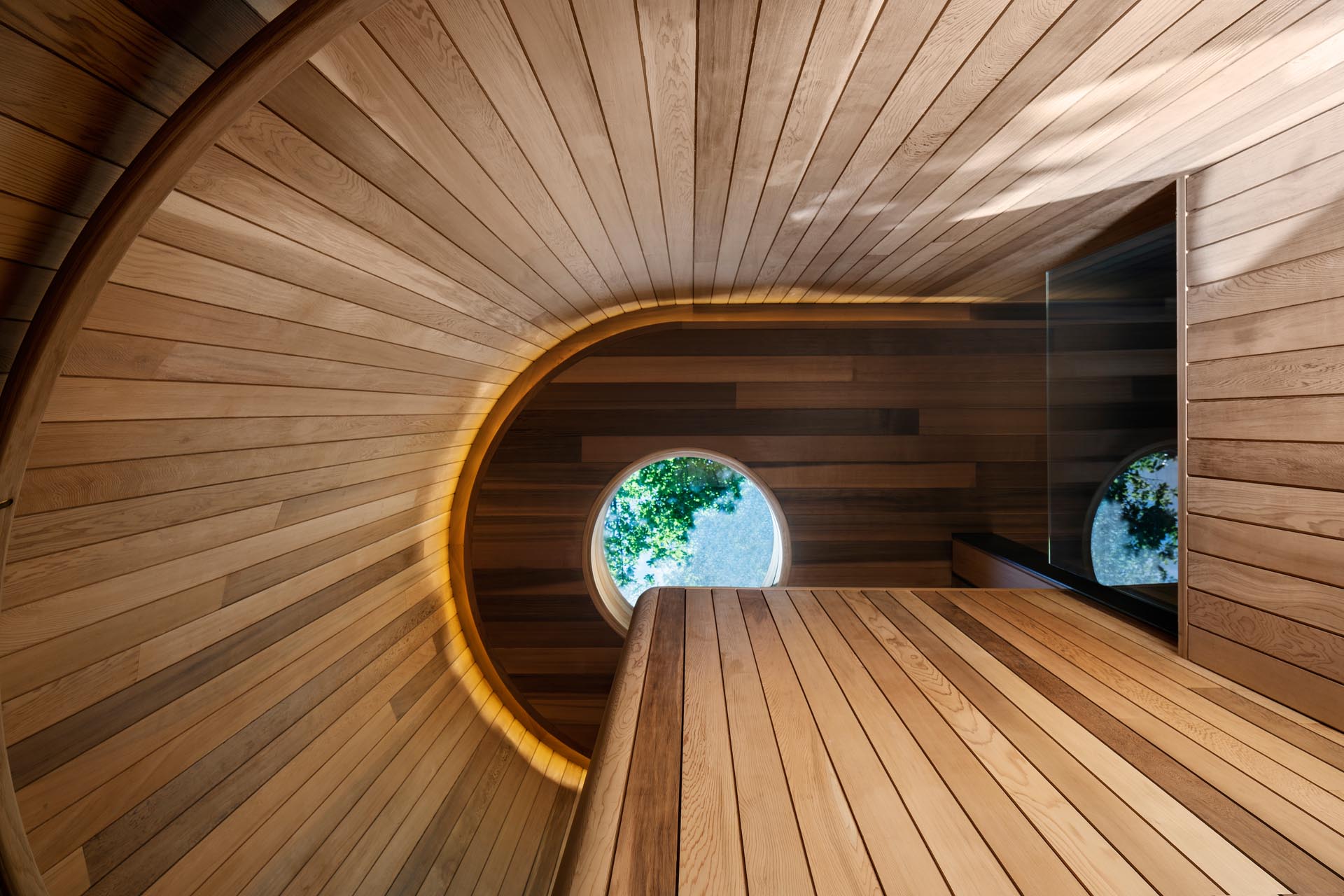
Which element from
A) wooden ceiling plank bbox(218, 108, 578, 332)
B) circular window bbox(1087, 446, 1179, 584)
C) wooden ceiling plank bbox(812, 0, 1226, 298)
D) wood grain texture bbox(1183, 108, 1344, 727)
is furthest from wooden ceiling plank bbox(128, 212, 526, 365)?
circular window bbox(1087, 446, 1179, 584)

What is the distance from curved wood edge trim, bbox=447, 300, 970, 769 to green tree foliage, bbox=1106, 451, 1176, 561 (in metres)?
1.99

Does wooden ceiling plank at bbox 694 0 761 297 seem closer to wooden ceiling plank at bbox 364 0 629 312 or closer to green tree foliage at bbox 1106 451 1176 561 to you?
wooden ceiling plank at bbox 364 0 629 312

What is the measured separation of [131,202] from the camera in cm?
98

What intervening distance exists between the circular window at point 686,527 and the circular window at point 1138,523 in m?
5.21

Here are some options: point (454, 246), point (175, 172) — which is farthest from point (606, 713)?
point (175, 172)

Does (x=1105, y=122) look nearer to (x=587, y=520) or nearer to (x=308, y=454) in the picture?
(x=308, y=454)

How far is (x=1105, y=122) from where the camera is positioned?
5.41 feet

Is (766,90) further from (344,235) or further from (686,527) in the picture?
(686,527)

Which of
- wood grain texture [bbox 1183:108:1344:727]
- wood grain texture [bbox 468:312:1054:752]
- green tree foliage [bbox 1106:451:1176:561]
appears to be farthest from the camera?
wood grain texture [bbox 468:312:1054:752]

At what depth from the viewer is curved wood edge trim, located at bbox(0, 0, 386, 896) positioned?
3.02ft

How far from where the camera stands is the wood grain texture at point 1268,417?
1718 mm

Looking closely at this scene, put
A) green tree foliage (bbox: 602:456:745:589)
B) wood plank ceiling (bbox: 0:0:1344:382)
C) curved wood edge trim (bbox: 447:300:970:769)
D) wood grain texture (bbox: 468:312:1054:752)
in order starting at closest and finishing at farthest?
wood plank ceiling (bbox: 0:0:1344:382) → curved wood edge trim (bbox: 447:300:970:769) → wood grain texture (bbox: 468:312:1054:752) → green tree foliage (bbox: 602:456:745:589)

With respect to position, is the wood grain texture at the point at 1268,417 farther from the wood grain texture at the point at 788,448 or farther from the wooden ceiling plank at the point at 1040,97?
the wood grain texture at the point at 788,448

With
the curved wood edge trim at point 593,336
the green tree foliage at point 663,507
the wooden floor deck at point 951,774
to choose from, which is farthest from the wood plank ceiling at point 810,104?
the green tree foliage at point 663,507
